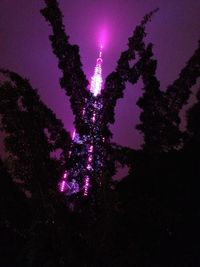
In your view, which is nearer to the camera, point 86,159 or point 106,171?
point 106,171

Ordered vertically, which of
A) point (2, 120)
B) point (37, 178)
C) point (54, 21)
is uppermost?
point (54, 21)

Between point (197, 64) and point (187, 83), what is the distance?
1.86 ft

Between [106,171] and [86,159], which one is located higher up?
[86,159]

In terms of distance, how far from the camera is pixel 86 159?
697cm

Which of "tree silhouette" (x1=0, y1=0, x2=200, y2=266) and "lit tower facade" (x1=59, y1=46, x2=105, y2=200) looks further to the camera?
"lit tower facade" (x1=59, y1=46, x2=105, y2=200)

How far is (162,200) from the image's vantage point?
827 centimetres

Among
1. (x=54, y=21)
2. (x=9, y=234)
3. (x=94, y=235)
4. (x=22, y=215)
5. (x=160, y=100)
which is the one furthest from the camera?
(x=160, y=100)

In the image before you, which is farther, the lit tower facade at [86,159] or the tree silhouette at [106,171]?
the lit tower facade at [86,159]

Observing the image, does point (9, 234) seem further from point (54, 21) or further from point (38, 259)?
point (54, 21)

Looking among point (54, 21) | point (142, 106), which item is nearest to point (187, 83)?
point (142, 106)

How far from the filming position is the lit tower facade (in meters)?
6.73

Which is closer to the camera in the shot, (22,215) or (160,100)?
(22,215)

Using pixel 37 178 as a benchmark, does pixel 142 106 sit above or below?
above

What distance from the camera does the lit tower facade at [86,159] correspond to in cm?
673
